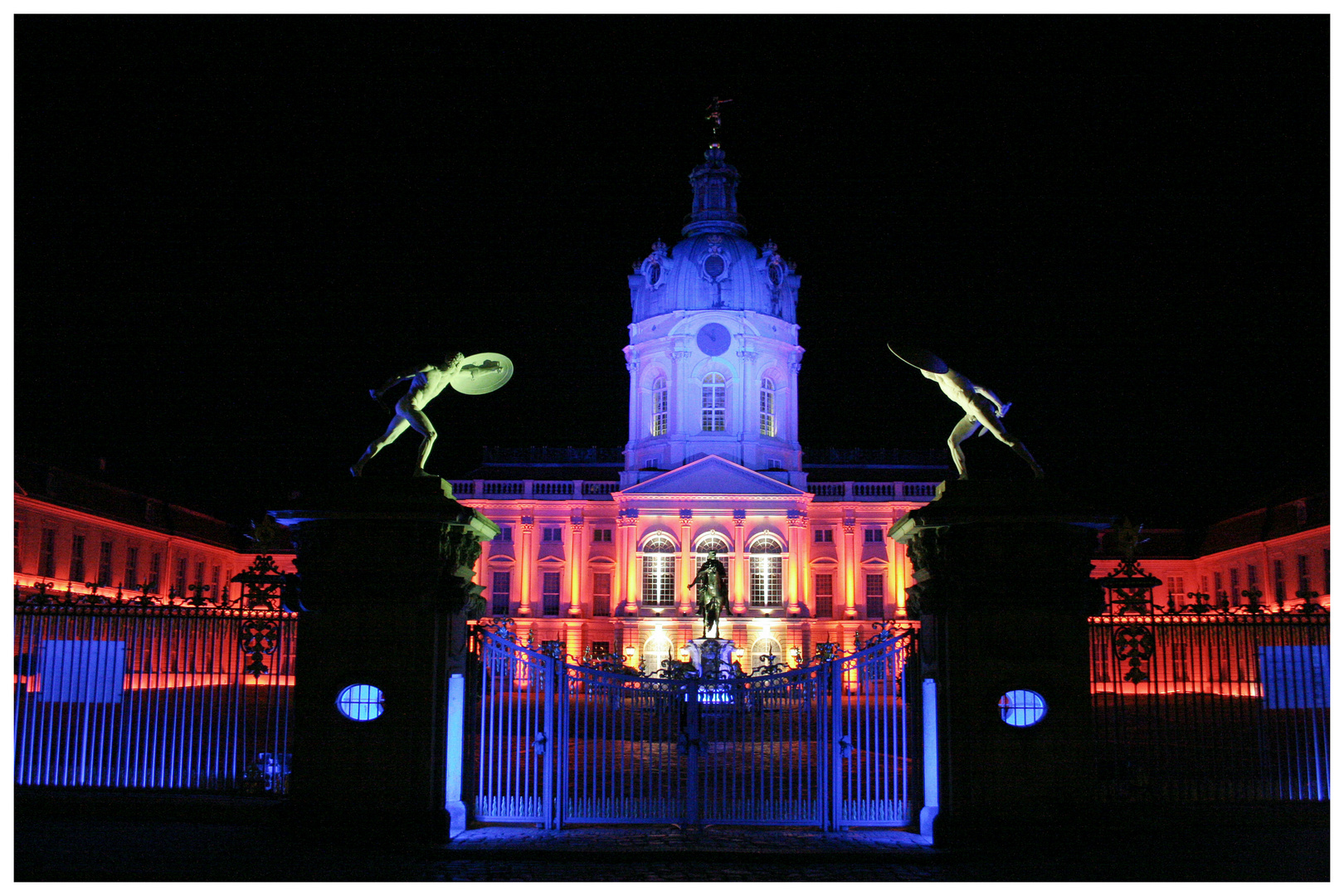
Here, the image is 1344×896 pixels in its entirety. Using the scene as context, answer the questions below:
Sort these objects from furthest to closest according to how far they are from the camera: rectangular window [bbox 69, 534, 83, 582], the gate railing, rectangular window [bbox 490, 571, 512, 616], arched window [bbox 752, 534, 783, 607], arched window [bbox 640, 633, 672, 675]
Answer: rectangular window [bbox 490, 571, 512, 616] < arched window [bbox 752, 534, 783, 607] < arched window [bbox 640, 633, 672, 675] < rectangular window [bbox 69, 534, 83, 582] < the gate railing

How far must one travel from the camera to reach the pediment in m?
51.6

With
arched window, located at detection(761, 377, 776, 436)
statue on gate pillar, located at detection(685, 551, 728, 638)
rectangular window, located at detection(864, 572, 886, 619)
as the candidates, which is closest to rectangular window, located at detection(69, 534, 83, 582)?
statue on gate pillar, located at detection(685, 551, 728, 638)

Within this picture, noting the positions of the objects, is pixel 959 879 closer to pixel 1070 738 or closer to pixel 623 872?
pixel 1070 738

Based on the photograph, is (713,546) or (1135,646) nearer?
(1135,646)

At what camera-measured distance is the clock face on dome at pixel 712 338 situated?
53.5m

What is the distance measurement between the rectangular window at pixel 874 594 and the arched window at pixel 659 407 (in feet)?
41.9

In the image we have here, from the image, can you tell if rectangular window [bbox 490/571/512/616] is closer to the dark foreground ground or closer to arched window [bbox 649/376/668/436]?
arched window [bbox 649/376/668/436]

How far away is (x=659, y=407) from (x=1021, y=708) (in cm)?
4728

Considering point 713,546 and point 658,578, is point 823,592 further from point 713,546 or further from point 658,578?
point 658,578

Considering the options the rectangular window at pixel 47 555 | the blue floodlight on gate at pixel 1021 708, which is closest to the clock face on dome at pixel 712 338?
the rectangular window at pixel 47 555

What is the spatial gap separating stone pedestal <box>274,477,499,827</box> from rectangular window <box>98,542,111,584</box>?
38.2 m

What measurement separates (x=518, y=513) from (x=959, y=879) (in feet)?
152

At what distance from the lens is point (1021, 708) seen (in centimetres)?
938

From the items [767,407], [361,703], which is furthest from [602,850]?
[767,407]
